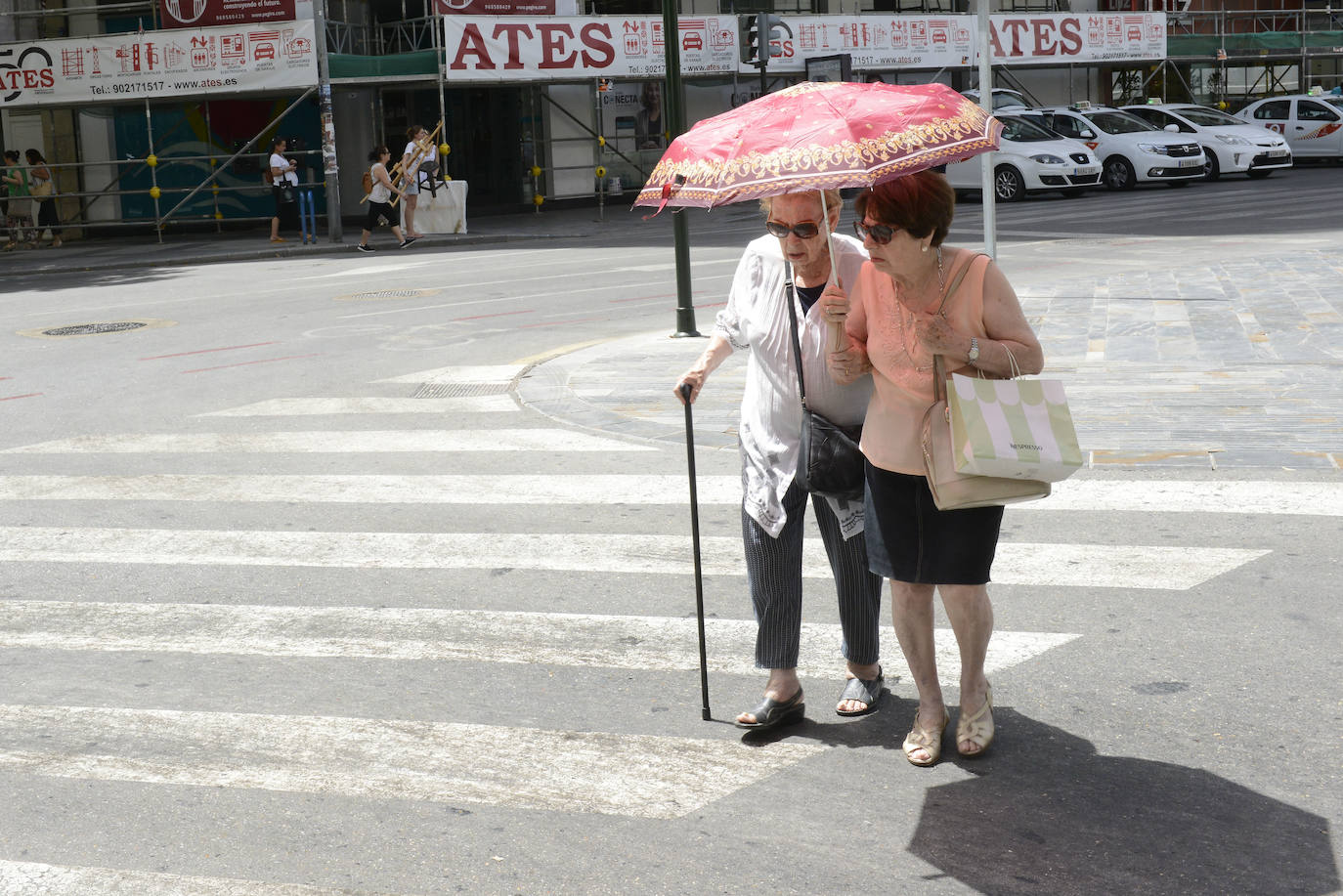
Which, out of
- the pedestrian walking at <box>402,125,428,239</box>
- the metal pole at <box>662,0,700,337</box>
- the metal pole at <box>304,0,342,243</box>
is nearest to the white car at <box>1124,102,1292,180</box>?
the pedestrian walking at <box>402,125,428,239</box>

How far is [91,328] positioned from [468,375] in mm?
5772

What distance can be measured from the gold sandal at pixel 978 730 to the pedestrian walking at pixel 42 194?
26.6 meters

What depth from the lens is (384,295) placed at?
17.5m

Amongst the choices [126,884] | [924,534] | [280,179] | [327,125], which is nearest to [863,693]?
[924,534]

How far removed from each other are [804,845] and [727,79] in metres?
30.6

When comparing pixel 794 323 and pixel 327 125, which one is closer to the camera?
pixel 794 323

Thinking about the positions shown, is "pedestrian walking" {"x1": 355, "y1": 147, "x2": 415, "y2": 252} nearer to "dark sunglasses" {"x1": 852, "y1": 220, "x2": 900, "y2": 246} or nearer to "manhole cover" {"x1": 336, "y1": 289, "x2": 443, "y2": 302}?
"manhole cover" {"x1": 336, "y1": 289, "x2": 443, "y2": 302}

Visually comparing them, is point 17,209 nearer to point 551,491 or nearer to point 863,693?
point 551,491

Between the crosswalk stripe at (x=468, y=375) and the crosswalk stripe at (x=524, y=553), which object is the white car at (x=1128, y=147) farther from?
the crosswalk stripe at (x=524, y=553)

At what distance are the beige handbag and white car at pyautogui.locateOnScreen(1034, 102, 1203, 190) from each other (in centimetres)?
2701

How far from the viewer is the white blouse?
14.5 feet

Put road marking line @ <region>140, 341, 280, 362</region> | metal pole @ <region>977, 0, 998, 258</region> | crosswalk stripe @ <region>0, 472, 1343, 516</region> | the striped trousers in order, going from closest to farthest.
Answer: the striped trousers < crosswalk stripe @ <region>0, 472, 1343, 516</region> < metal pole @ <region>977, 0, 998, 258</region> < road marking line @ <region>140, 341, 280, 362</region>

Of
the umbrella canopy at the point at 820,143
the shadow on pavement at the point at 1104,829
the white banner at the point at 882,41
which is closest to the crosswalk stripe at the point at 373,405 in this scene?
the umbrella canopy at the point at 820,143

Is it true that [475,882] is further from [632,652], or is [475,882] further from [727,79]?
[727,79]
